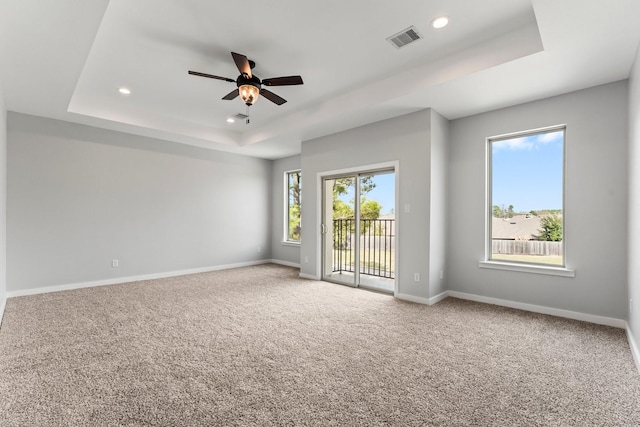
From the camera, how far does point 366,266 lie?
552 cm

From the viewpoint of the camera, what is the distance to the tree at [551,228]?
12.1 feet

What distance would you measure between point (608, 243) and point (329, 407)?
3.55 metres

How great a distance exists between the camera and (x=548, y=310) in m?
3.62

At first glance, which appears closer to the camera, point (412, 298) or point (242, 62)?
point (242, 62)

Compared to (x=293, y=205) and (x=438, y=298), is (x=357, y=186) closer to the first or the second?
(x=438, y=298)

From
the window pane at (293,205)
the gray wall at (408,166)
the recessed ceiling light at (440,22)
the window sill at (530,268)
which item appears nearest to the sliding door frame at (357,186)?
the gray wall at (408,166)

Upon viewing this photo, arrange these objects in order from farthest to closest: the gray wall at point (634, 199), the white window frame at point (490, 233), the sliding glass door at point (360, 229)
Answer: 1. the sliding glass door at point (360, 229)
2. the white window frame at point (490, 233)
3. the gray wall at point (634, 199)

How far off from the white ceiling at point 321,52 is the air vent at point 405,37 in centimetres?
7

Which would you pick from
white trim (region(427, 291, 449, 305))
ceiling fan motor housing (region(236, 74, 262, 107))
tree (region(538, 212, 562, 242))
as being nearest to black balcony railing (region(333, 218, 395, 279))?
white trim (region(427, 291, 449, 305))

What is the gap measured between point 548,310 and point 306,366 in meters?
3.18

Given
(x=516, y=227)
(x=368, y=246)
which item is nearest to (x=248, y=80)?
(x=368, y=246)

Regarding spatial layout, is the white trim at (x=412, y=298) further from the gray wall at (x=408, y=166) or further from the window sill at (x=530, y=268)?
the window sill at (x=530, y=268)

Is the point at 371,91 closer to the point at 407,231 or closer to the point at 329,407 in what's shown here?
the point at 407,231

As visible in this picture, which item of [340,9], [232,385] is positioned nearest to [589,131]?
[340,9]
